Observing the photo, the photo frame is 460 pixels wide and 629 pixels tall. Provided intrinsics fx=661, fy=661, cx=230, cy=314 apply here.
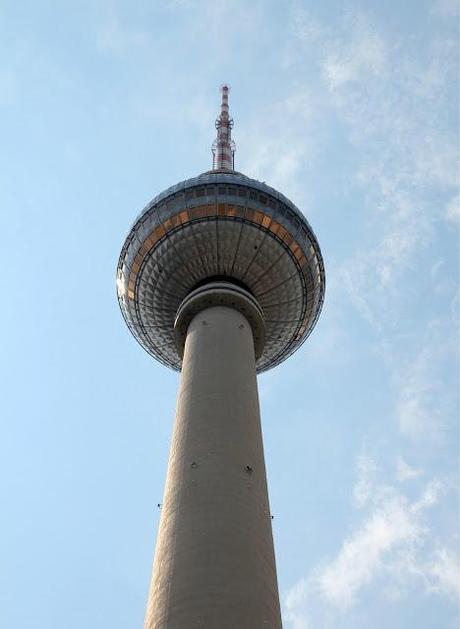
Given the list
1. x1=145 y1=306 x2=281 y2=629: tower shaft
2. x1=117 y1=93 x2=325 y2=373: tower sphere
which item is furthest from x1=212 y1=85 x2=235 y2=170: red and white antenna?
x1=145 y1=306 x2=281 y2=629: tower shaft

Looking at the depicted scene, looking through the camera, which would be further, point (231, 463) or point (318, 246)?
point (318, 246)

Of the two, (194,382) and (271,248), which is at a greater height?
(271,248)

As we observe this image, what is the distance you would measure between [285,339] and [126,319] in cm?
1060

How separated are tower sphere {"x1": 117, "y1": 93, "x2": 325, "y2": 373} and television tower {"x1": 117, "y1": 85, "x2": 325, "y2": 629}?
72 millimetres

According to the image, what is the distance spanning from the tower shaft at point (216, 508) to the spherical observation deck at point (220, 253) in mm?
6283

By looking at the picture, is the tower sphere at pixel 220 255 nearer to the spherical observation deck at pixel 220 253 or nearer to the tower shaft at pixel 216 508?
the spherical observation deck at pixel 220 253

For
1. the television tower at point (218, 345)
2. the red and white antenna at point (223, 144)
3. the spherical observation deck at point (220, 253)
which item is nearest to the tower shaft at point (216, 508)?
the television tower at point (218, 345)

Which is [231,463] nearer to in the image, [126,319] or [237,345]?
[237,345]

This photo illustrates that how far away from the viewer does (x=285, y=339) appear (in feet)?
143

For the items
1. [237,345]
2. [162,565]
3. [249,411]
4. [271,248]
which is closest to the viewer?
[162,565]

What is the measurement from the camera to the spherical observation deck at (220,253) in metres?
38.8

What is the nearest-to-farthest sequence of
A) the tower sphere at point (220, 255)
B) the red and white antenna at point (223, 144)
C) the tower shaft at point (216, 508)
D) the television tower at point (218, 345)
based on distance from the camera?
the tower shaft at point (216, 508) < the television tower at point (218, 345) < the tower sphere at point (220, 255) < the red and white antenna at point (223, 144)

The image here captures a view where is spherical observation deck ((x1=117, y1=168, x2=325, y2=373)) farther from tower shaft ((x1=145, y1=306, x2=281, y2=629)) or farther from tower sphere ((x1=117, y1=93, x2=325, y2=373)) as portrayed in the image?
tower shaft ((x1=145, y1=306, x2=281, y2=629))

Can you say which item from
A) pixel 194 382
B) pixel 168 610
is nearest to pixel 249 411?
pixel 194 382
